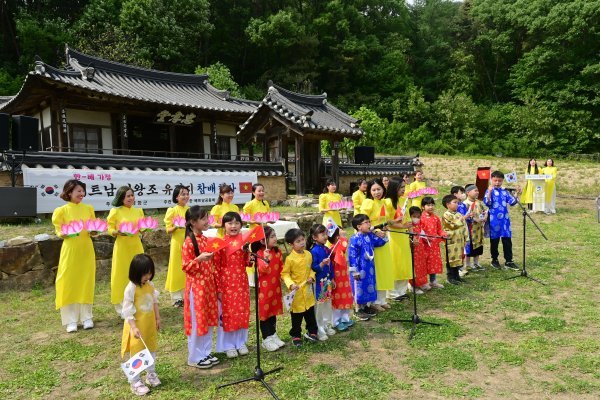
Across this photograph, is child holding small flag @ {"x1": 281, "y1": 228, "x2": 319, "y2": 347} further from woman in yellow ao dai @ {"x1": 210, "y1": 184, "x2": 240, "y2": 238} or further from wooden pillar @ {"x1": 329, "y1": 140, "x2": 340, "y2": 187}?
wooden pillar @ {"x1": 329, "y1": 140, "x2": 340, "y2": 187}

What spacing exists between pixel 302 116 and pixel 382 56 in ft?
95.2

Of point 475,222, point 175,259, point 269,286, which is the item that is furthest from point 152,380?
point 475,222

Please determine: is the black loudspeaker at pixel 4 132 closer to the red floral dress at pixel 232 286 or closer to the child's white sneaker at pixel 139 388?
the red floral dress at pixel 232 286

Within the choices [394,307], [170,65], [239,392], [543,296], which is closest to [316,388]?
[239,392]

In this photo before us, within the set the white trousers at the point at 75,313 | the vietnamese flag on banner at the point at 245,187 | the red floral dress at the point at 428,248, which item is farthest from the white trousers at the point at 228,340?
the vietnamese flag on banner at the point at 245,187

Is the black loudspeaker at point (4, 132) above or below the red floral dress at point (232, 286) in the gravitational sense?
above

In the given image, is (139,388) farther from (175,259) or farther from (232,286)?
(175,259)

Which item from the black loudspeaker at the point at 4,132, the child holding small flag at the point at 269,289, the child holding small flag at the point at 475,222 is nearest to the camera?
the child holding small flag at the point at 269,289

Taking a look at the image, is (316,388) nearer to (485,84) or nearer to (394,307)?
(394,307)

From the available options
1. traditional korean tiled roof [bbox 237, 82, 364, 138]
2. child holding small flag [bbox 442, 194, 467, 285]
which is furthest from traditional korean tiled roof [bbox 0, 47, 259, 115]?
child holding small flag [bbox 442, 194, 467, 285]

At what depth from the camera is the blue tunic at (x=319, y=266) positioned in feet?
15.8

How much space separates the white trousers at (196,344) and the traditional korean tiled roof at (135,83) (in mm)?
11642

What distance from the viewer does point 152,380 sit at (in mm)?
3809

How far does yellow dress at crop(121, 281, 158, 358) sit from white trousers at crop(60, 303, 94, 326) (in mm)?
2059
